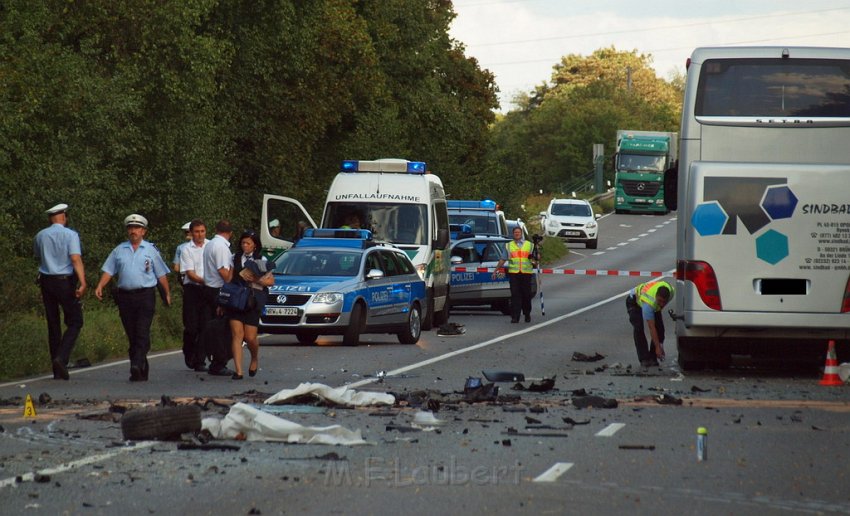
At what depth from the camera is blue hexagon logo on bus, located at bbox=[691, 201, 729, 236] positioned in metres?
17.6

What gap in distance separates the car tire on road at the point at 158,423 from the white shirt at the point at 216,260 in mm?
6676

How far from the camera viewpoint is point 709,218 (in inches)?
693

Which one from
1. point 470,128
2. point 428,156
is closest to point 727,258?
point 428,156

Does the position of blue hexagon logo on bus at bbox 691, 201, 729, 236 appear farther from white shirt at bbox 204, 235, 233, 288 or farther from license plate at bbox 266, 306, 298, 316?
license plate at bbox 266, 306, 298, 316

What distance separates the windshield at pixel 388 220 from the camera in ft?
92.9

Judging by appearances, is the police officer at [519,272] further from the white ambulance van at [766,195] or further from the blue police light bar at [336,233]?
the white ambulance van at [766,195]

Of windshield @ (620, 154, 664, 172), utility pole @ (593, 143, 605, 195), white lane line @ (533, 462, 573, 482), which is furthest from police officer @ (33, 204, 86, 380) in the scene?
utility pole @ (593, 143, 605, 195)

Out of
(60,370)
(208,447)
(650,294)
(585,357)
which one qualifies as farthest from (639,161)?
(208,447)

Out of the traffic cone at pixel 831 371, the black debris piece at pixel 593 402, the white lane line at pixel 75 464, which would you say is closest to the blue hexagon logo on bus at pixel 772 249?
the traffic cone at pixel 831 371

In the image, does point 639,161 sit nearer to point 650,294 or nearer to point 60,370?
point 650,294

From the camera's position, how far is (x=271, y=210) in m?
45.7

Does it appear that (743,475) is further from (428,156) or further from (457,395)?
(428,156)

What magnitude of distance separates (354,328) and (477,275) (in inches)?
375

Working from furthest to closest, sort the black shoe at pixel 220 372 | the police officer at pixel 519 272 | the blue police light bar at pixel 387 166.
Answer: the police officer at pixel 519 272 < the blue police light bar at pixel 387 166 < the black shoe at pixel 220 372
